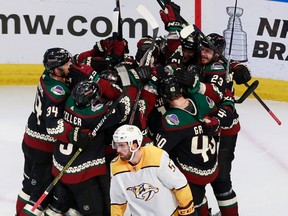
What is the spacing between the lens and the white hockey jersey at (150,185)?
2842 millimetres

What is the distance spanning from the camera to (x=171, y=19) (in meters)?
4.02

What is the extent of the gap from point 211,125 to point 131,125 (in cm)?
44

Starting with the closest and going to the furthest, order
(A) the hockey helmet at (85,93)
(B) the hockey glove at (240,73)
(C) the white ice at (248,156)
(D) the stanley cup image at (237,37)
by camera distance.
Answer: (A) the hockey helmet at (85,93)
(B) the hockey glove at (240,73)
(C) the white ice at (248,156)
(D) the stanley cup image at (237,37)

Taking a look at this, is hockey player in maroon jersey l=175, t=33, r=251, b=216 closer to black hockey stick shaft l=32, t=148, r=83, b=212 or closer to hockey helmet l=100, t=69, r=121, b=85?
hockey helmet l=100, t=69, r=121, b=85

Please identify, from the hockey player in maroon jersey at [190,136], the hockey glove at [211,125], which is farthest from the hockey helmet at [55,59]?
the hockey glove at [211,125]

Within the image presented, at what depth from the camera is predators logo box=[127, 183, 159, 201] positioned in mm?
2873

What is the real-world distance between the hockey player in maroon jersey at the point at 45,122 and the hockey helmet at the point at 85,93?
16 centimetres

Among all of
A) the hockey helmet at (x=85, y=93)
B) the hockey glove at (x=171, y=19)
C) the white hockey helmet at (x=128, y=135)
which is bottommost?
the white hockey helmet at (x=128, y=135)

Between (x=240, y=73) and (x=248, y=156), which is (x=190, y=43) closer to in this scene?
(x=240, y=73)

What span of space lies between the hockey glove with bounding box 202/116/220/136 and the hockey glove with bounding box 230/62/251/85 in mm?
597

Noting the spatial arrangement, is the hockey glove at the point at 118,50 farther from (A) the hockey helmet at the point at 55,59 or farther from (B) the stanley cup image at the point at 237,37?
(B) the stanley cup image at the point at 237,37

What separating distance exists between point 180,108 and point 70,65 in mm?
591

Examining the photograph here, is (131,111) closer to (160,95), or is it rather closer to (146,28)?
(160,95)

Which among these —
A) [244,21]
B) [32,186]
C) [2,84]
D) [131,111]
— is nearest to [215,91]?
[131,111]
